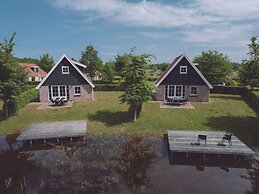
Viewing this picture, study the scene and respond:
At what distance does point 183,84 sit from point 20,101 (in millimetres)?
22756

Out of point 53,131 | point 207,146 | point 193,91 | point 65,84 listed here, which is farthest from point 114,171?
point 65,84

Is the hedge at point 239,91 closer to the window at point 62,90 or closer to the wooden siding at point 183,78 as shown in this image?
the wooden siding at point 183,78

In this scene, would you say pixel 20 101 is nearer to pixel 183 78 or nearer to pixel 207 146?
pixel 183 78

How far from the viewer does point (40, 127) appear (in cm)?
2459

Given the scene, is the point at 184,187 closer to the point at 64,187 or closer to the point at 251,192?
the point at 251,192

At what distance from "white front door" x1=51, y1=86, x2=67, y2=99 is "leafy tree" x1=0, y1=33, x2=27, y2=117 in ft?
31.5

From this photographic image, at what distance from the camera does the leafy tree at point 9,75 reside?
86.5 ft

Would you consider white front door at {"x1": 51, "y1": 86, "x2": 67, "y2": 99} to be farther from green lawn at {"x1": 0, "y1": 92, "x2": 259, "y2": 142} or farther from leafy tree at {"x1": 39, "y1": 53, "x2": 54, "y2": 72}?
leafy tree at {"x1": 39, "y1": 53, "x2": 54, "y2": 72}

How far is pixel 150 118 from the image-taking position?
2764cm

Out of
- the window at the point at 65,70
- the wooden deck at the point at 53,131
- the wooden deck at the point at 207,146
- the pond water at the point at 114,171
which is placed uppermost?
the window at the point at 65,70

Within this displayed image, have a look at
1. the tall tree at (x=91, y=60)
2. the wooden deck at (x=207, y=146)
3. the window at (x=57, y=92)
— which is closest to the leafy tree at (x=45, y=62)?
the tall tree at (x=91, y=60)

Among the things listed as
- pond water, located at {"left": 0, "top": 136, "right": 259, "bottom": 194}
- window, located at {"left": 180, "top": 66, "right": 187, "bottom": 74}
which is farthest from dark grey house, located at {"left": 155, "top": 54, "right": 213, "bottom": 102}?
pond water, located at {"left": 0, "top": 136, "right": 259, "bottom": 194}

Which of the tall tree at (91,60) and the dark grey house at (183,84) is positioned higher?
the tall tree at (91,60)

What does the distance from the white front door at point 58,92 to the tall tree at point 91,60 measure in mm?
37744
